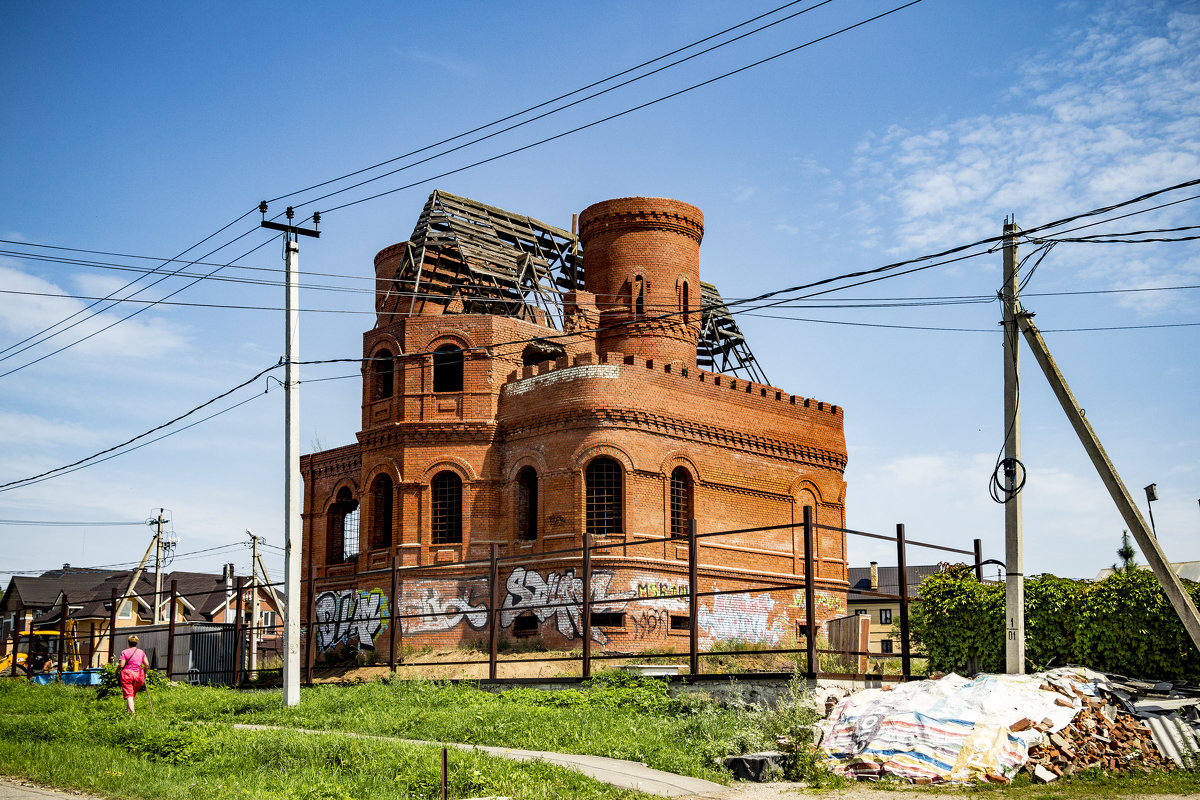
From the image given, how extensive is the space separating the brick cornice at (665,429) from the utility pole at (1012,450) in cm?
1439

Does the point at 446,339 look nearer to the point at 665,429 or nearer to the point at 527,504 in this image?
→ the point at 527,504

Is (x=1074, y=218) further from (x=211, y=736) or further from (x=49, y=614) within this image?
(x=49, y=614)

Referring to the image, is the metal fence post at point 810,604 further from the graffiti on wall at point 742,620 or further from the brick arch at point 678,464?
the brick arch at point 678,464

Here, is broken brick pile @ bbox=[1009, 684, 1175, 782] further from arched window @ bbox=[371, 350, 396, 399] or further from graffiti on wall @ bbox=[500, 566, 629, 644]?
arched window @ bbox=[371, 350, 396, 399]

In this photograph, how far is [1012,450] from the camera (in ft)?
48.2

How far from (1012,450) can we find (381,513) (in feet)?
68.3

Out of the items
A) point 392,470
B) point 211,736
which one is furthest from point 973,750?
point 392,470

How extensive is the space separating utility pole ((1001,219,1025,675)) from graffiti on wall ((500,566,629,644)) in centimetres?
1317

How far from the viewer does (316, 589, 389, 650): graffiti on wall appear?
99.9ft

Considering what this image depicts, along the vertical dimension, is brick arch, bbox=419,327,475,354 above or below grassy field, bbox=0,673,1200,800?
above

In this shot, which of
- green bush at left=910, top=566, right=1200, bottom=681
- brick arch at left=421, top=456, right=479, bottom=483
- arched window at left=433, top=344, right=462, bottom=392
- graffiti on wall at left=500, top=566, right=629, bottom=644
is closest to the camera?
green bush at left=910, top=566, right=1200, bottom=681

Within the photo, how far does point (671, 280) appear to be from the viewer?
34.8 meters

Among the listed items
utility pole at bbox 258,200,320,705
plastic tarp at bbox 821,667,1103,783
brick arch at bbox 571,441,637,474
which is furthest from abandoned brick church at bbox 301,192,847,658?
plastic tarp at bbox 821,667,1103,783

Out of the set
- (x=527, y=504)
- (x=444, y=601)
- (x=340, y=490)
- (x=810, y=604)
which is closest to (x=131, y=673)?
(x=810, y=604)
